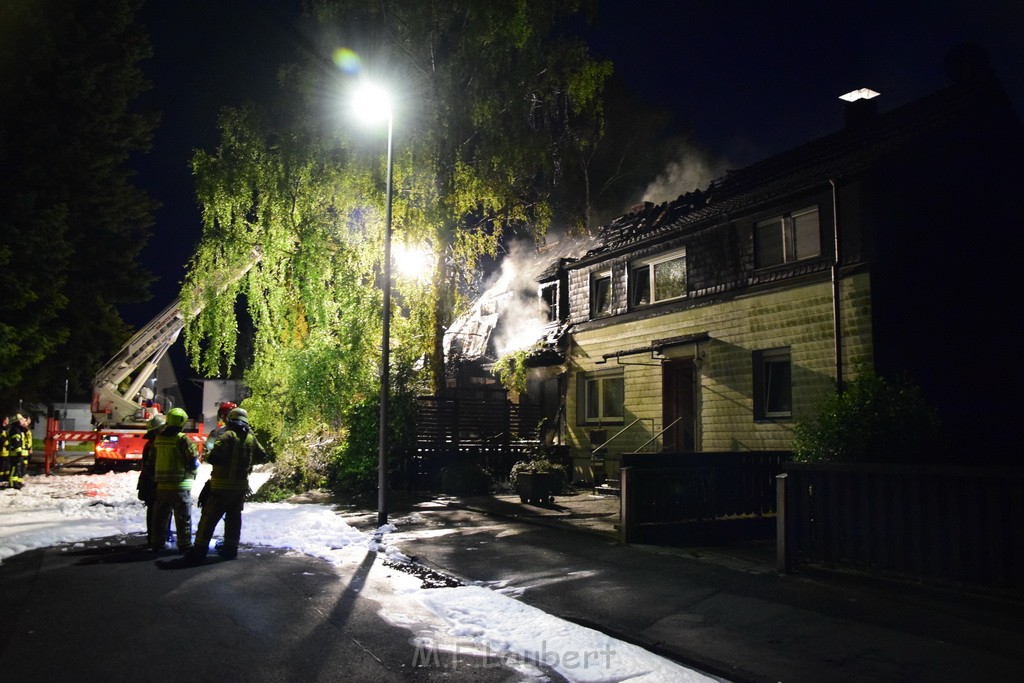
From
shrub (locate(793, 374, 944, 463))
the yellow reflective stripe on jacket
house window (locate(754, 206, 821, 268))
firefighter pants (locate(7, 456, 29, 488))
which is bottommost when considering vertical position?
A: firefighter pants (locate(7, 456, 29, 488))

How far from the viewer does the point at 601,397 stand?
20.0m

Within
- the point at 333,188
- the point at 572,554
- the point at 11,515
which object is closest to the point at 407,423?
the point at 333,188

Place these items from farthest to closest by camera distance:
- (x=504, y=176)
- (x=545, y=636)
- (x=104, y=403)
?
(x=104, y=403)
(x=504, y=176)
(x=545, y=636)

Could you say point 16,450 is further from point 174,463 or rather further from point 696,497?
point 696,497

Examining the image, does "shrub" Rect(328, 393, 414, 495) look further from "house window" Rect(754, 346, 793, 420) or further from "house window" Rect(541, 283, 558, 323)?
"house window" Rect(754, 346, 793, 420)

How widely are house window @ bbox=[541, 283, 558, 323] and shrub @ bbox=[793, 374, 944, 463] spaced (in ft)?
46.0

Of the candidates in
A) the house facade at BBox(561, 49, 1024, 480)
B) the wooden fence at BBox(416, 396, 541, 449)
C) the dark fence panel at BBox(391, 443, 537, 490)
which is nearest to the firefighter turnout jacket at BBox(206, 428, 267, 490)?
the dark fence panel at BBox(391, 443, 537, 490)

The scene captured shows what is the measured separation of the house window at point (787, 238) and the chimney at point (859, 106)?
3.67m

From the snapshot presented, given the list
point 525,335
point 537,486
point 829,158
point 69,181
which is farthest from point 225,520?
point 69,181

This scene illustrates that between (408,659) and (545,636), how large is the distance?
1183 mm

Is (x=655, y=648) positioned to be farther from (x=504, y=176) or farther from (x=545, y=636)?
(x=504, y=176)

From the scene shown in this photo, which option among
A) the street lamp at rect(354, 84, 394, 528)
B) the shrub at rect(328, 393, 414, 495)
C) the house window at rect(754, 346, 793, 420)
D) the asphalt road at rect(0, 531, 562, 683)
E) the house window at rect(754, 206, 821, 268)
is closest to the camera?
the asphalt road at rect(0, 531, 562, 683)

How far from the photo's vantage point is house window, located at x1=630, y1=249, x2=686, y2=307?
1802 cm

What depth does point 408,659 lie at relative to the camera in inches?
208
